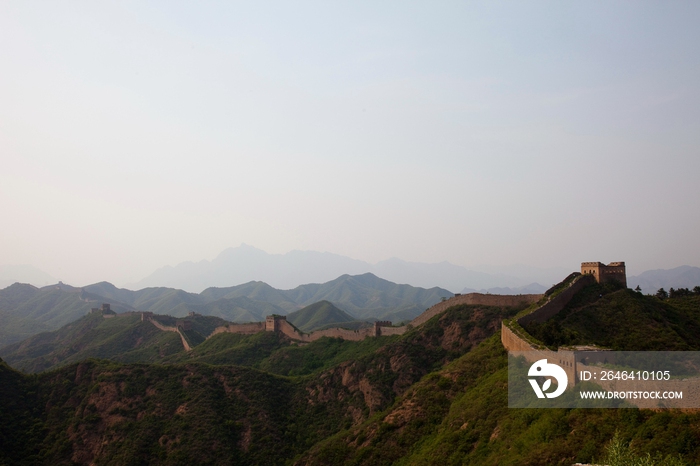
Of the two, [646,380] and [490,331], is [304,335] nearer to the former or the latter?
[490,331]

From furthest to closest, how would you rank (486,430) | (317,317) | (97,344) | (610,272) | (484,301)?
(317,317)
(97,344)
(484,301)
(610,272)
(486,430)

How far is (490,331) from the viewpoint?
43688mm

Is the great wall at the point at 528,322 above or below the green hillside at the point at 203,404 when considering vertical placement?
above

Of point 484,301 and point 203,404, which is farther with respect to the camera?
point 484,301

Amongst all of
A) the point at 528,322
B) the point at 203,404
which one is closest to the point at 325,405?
the point at 203,404

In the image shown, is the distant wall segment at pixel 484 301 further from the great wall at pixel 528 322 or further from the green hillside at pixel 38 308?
the green hillside at pixel 38 308

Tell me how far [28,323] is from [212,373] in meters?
120

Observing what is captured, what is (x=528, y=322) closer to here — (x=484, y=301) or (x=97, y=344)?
(x=484, y=301)

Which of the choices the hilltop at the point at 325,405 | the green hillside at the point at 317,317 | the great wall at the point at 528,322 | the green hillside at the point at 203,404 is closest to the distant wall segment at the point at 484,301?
the great wall at the point at 528,322

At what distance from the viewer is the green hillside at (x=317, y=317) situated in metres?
130

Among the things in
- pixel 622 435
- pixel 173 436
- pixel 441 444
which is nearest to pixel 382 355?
pixel 173 436

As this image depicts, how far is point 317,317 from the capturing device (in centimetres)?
13575

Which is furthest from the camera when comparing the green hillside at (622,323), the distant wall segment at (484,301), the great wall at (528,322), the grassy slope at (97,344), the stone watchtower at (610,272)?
the grassy slope at (97,344)

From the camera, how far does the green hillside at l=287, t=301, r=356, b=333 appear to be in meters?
130
